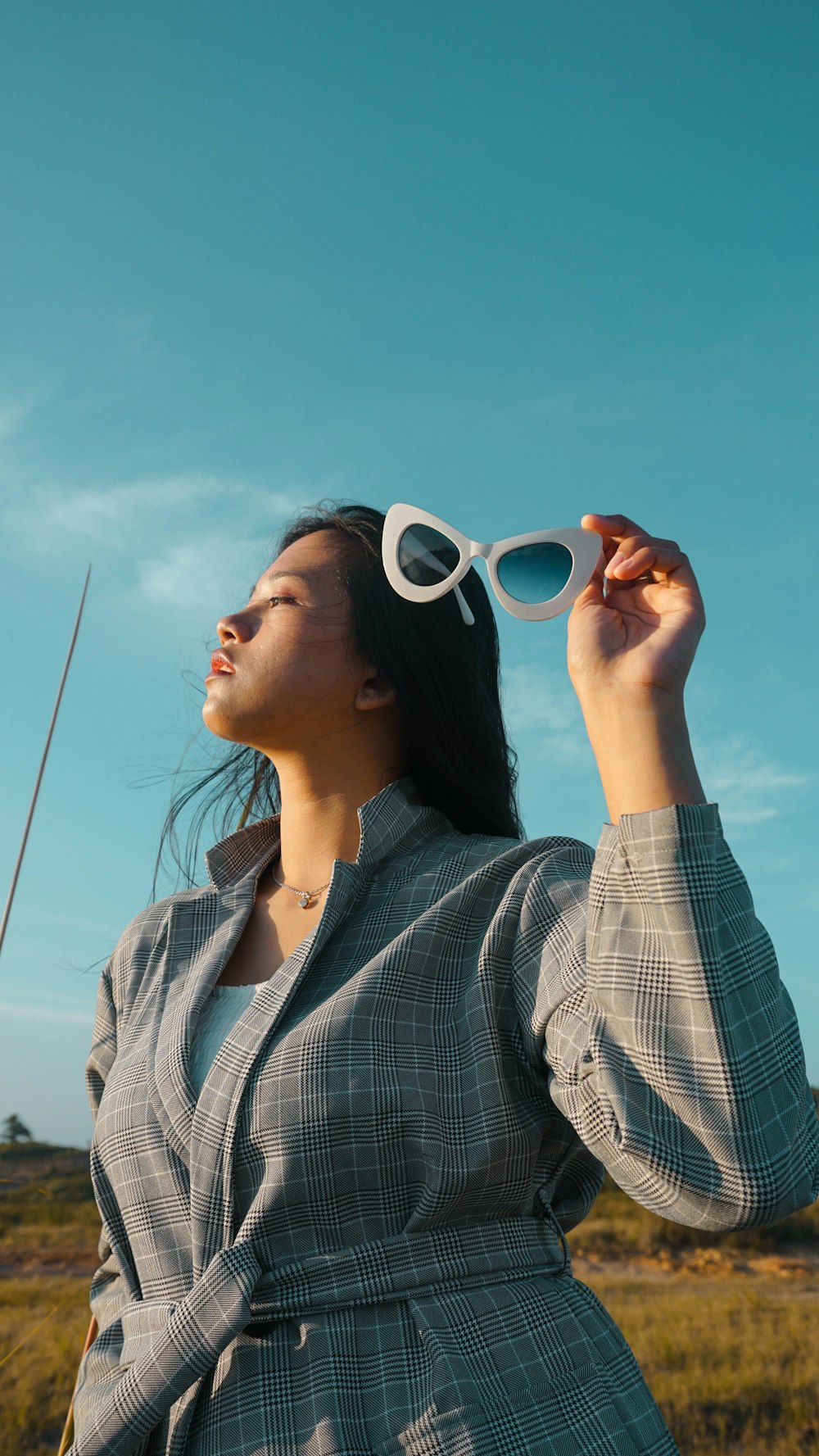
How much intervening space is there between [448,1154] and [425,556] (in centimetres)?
109

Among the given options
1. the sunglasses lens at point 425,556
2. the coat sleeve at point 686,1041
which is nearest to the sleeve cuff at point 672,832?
the coat sleeve at point 686,1041

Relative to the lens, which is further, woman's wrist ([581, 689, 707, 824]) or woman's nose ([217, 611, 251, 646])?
woman's nose ([217, 611, 251, 646])

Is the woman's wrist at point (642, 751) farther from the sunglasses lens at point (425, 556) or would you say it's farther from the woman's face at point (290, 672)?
the woman's face at point (290, 672)

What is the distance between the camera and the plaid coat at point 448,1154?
1310 millimetres

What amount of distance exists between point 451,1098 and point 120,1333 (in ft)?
2.55

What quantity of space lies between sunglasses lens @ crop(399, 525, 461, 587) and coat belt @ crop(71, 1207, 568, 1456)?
1151mm

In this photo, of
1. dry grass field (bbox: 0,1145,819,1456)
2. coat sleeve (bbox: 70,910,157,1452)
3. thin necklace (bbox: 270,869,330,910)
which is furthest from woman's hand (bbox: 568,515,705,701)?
dry grass field (bbox: 0,1145,819,1456)

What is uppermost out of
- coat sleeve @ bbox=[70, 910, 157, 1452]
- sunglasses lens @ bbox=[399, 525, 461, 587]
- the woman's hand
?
sunglasses lens @ bbox=[399, 525, 461, 587]

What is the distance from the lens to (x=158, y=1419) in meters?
1.45

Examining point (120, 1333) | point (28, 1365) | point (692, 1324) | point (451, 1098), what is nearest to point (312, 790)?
point (451, 1098)

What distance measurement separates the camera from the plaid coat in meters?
1.31

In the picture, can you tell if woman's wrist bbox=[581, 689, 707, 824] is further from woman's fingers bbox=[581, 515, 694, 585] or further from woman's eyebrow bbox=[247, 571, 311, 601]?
woman's eyebrow bbox=[247, 571, 311, 601]

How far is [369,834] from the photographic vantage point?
2.06 metres

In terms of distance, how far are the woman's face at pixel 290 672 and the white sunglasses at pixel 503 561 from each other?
290 millimetres
